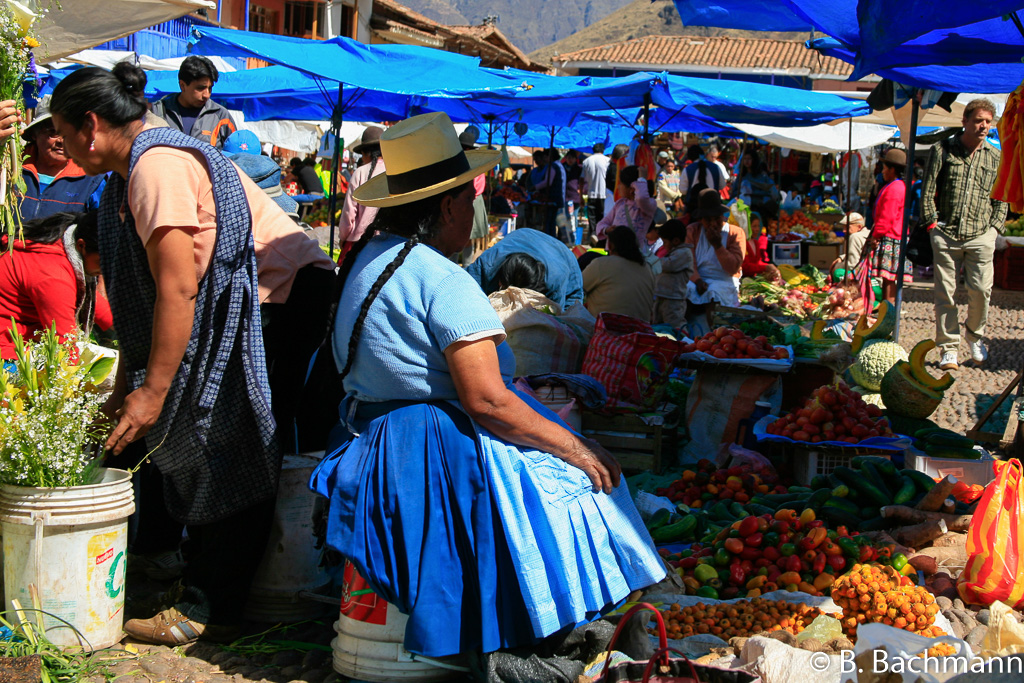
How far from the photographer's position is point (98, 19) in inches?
175

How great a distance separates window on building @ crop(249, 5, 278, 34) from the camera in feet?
89.7

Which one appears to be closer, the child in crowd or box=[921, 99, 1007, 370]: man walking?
box=[921, 99, 1007, 370]: man walking

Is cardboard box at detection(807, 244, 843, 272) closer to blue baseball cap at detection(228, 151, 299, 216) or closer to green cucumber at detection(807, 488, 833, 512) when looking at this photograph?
blue baseball cap at detection(228, 151, 299, 216)

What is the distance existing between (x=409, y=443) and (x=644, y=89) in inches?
284

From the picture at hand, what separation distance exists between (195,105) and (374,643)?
418cm

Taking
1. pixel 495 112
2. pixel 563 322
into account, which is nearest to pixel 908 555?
pixel 563 322

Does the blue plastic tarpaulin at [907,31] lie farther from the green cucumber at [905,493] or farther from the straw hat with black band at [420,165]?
the straw hat with black band at [420,165]

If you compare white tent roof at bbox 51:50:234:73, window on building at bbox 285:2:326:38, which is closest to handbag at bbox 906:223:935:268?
white tent roof at bbox 51:50:234:73

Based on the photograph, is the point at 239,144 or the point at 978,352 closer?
the point at 239,144

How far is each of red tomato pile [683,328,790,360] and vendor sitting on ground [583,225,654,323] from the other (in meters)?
0.74

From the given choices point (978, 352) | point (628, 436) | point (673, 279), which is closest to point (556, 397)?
point (628, 436)

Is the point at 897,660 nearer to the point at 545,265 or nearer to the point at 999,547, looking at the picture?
the point at 999,547

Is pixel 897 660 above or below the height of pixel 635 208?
below

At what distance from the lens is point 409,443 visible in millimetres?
2346
